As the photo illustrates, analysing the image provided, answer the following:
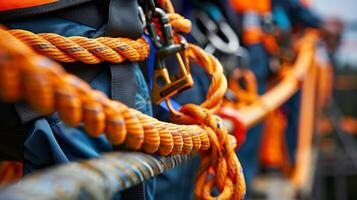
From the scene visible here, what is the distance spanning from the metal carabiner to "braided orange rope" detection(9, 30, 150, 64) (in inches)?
2.6

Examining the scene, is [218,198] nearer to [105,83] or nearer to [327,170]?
[105,83]

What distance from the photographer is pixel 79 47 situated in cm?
54

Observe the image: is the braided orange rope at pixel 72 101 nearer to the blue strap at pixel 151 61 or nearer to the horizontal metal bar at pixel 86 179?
the horizontal metal bar at pixel 86 179

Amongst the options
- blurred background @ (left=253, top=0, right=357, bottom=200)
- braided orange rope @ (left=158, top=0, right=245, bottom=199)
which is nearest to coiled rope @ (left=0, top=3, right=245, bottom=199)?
braided orange rope @ (left=158, top=0, right=245, bottom=199)

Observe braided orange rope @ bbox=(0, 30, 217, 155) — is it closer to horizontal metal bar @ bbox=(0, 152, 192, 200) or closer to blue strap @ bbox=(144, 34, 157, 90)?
horizontal metal bar @ bbox=(0, 152, 192, 200)

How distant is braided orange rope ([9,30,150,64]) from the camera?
0.52 meters

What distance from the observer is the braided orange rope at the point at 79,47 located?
1.71 feet

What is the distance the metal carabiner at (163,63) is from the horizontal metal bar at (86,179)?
207 millimetres

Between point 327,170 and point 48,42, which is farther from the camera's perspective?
point 327,170

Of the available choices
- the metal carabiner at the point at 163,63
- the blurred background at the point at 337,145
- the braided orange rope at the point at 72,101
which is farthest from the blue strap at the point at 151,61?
the blurred background at the point at 337,145

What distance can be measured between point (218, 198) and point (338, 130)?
8.13 ft

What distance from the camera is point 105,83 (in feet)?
1.92

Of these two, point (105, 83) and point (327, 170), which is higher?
point (105, 83)

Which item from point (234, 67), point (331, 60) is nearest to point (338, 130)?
point (331, 60)
